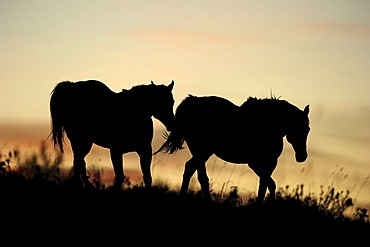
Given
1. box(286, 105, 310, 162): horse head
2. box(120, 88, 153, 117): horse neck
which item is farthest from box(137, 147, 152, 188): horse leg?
box(286, 105, 310, 162): horse head

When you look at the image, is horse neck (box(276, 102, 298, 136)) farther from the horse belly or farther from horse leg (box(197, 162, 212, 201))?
horse leg (box(197, 162, 212, 201))

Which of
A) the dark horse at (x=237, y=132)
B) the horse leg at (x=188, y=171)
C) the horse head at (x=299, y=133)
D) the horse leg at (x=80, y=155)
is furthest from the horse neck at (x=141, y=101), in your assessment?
the horse head at (x=299, y=133)

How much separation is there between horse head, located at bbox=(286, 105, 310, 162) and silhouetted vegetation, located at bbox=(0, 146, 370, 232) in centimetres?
206

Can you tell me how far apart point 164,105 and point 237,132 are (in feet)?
5.98

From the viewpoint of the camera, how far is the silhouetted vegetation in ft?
31.9

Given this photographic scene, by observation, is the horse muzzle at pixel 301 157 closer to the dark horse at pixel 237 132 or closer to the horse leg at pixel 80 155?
the dark horse at pixel 237 132

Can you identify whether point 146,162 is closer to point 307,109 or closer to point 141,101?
point 141,101

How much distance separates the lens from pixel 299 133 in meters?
14.6

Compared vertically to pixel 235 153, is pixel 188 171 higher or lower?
lower

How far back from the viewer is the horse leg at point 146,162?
45.1 feet

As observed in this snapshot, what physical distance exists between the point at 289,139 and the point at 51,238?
23.8 ft

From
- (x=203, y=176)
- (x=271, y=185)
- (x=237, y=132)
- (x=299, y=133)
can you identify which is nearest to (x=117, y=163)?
(x=203, y=176)

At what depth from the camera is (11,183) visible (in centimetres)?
1062

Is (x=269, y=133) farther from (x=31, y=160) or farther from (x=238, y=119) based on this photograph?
(x=31, y=160)
